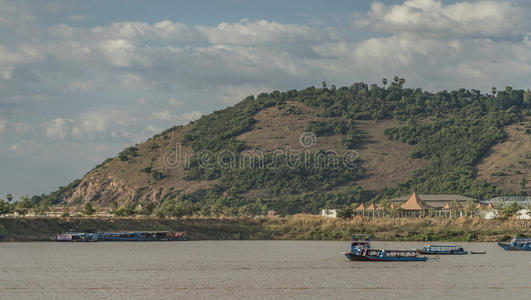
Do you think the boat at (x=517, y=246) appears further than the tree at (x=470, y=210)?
No

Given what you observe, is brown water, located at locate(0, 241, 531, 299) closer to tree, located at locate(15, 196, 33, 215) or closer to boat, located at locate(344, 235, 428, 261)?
boat, located at locate(344, 235, 428, 261)

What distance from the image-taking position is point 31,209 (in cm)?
16588

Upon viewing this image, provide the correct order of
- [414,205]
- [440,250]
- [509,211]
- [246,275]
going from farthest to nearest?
[414,205], [509,211], [440,250], [246,275]

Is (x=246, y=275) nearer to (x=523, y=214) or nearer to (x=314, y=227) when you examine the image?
(x=314, y=227)

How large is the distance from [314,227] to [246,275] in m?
70.1

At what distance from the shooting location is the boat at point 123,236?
12144cm

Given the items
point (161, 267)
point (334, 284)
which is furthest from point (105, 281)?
point (334, 284)

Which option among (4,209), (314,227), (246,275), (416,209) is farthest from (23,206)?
(246,275)

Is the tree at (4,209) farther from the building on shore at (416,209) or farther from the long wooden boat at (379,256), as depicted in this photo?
the long wooden boat at (379,256)

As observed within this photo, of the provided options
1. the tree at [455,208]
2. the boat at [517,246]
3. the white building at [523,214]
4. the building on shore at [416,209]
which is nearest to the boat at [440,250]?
the boat at [517,246]

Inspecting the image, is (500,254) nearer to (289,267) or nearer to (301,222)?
(289,267)

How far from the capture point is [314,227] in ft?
464

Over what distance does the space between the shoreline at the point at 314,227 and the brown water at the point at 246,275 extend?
105 ft

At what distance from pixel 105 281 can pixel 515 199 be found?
5881 inches
